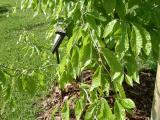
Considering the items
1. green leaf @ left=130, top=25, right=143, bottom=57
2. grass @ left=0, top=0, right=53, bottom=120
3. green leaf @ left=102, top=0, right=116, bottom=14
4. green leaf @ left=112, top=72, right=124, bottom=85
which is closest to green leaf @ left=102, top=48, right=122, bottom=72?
green leaf @ left=112, top=72, right=124, bottom=85

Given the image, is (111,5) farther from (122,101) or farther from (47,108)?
(47,108)

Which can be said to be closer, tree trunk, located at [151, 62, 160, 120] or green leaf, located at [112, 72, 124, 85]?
green leaf, located at [112, 72, 124, 85]

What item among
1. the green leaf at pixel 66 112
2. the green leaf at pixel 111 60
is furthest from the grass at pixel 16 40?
the green leaf at pixel 111 60

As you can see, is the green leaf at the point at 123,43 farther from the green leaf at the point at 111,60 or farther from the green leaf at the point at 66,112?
the green leaf at the point at 66,112

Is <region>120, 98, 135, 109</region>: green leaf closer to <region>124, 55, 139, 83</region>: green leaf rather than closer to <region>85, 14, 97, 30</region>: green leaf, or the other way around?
<region>124, 55, 139, 83</region>: green leaf

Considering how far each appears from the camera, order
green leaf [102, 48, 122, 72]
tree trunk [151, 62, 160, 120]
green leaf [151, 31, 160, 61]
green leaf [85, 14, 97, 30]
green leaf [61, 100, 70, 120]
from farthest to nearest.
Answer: tree trunk [151, 62, 160, 120]
green leaf [151, 31, 160, 61]
green leaf [61, 100, 70, 120]
green leaf [85, 14, 97, 30]
green leaf [102, 48, 122, 72]

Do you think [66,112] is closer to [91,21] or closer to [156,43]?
[91,21]

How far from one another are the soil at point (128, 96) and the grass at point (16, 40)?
0.18 m

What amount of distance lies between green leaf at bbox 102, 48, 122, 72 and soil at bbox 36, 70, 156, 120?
3.14 m

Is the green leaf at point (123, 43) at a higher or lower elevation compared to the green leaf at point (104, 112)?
higher

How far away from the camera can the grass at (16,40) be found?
5.60 metres

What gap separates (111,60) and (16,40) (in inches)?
353

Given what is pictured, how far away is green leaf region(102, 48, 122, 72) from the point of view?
62.4 inches

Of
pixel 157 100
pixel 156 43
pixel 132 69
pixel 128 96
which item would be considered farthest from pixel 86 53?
pixel 128 96
